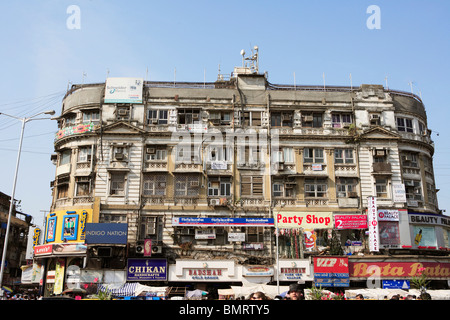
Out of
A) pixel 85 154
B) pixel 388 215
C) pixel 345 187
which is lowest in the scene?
pixel 388 215

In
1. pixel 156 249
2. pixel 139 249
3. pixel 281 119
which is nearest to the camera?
pixel 139 249

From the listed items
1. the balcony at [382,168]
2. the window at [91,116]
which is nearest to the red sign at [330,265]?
the balcony at [382,168]

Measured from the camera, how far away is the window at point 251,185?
108 feet

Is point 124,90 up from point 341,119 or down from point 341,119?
up

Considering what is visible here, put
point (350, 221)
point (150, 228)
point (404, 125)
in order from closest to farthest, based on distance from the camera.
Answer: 1. point (150, 228)
2. point (350, 221)
3. point (404, 125)

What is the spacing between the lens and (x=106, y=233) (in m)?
29.8

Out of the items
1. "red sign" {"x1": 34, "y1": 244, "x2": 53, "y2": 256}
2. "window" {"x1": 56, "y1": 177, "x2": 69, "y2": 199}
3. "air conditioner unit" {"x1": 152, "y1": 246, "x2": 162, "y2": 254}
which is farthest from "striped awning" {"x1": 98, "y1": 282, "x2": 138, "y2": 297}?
"window" {"x1": 56, "y1": 177, "x2": 69, "y2": 199}

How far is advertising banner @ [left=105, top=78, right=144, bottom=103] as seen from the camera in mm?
34094

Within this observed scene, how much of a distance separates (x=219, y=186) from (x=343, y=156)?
1049 cm

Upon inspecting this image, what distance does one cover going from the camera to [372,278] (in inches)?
1171

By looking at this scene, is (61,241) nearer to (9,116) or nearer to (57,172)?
(57,172)

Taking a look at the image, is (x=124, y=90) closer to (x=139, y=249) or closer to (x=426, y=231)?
(x=139, y=249)

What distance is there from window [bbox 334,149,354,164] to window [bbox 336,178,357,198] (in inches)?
59.9

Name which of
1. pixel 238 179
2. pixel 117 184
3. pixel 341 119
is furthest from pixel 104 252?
pixel 341 119
